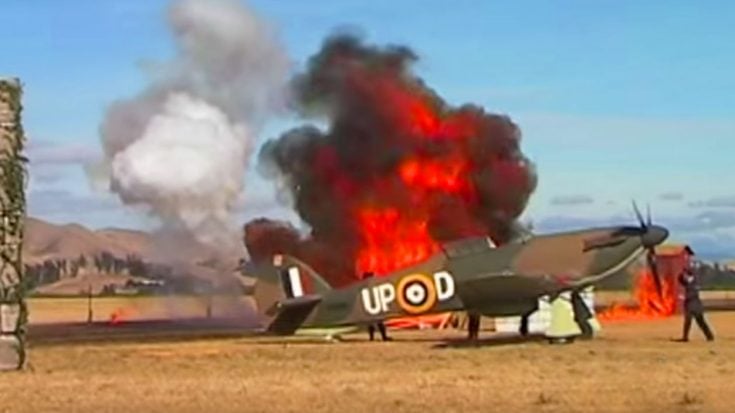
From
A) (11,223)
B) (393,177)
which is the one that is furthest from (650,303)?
(11,223)

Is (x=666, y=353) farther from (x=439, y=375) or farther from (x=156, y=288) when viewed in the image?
(x=156, y=288)

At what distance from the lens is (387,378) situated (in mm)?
26500

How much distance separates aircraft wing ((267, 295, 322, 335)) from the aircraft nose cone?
8.95 meters

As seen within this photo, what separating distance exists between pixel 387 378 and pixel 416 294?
14.0 metres

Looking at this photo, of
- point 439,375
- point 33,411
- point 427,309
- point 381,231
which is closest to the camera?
point 33,411

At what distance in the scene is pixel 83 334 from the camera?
55688 mm

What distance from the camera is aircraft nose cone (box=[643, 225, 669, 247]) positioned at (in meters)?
40.9

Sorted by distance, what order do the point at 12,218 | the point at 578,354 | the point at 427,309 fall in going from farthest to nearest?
the point at 427,309 → the point at 578,354 → the point at 12,218

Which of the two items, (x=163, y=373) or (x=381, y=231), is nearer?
(x=163, y=373)

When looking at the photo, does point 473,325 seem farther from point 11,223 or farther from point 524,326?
point 11,223

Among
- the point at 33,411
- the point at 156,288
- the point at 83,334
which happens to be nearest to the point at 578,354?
the point at 33,411

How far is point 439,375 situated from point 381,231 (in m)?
33.4

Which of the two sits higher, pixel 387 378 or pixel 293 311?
pixel 293 311

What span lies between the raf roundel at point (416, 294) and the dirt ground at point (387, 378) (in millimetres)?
1068
